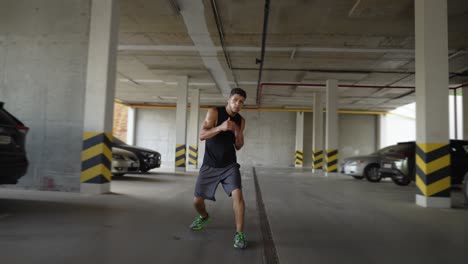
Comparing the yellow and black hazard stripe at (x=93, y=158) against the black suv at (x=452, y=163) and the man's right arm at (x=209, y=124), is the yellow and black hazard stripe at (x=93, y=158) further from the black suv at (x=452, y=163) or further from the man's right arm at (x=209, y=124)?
the black suv at (x=452, y=163)

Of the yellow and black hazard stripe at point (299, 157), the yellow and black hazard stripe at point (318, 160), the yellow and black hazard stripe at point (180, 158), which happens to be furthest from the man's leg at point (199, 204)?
the yellow and black hazard stripe at point (299, 157)

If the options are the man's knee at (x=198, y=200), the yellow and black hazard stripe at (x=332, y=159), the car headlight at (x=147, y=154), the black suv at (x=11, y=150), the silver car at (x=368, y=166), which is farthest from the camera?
the yellow and black hazard stripe at (x=332, y=159)

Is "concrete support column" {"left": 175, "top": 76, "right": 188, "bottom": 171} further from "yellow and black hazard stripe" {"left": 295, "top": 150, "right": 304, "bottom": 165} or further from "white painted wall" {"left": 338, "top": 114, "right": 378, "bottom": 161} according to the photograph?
"white painted wall" {"left": 338, "top": 114, "right": 378, "bottom": 161}

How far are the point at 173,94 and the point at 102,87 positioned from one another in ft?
43.3

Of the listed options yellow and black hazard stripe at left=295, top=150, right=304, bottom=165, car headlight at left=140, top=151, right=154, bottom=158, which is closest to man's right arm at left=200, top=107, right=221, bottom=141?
car headlight at left=140, top=151, right=154, bottom=158

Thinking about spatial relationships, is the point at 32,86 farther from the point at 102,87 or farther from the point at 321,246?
the point at 321,246

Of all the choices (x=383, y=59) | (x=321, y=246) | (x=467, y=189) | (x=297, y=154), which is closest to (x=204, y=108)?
(x=297, y=154)

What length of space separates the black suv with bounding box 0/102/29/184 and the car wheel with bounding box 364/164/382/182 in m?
8.98

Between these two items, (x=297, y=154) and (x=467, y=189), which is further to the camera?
(x=297, y=154)

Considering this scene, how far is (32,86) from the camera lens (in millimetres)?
5816

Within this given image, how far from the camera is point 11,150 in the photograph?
3705 millimetres

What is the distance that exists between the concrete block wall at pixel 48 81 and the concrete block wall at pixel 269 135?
54.8ft

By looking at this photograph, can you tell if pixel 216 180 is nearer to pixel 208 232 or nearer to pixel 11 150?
pixel 208 232

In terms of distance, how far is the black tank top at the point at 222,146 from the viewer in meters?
2.85
